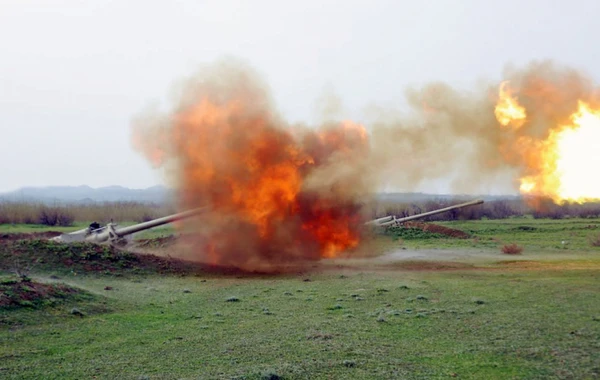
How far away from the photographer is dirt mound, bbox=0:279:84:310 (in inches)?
560

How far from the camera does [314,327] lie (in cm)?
1268

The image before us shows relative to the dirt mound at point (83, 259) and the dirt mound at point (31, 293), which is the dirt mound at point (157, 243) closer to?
the dirt mound at point (83, 259)

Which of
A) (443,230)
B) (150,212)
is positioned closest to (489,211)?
(443,230)

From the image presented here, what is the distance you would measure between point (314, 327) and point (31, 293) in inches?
319

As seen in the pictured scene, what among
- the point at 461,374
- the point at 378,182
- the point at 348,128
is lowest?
the point at 461,374

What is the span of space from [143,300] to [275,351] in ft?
26.9

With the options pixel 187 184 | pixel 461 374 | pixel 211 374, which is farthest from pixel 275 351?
pixel 187 184

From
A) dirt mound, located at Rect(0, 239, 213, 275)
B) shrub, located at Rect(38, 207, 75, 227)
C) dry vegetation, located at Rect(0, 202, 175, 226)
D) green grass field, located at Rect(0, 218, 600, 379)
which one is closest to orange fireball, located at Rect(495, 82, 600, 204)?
green grass field, located at Rect(0, 218, 600, 379)

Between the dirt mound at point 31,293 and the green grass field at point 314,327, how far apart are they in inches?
12.6

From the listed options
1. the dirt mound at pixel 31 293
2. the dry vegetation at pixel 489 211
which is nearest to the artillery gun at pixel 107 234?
the dirt mound at pixel 31 293

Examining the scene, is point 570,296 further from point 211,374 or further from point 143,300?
point 143,300

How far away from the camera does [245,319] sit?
14.1 metres

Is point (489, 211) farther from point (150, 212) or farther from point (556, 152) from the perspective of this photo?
point (556, 152)

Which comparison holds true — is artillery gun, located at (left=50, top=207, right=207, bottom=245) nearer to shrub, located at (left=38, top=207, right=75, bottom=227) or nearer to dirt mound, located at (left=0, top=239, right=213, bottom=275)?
dirt mound, located at (left=0, top=239, right=213, bottom=275)
